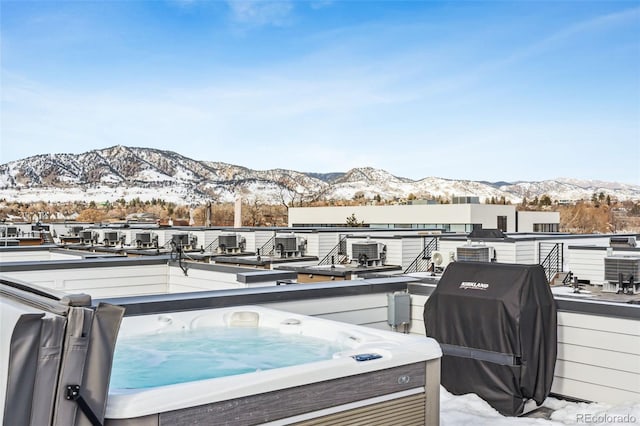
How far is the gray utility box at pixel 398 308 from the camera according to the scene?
5391 mm

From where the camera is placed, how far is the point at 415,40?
17.6m

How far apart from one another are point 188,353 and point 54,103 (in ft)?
101

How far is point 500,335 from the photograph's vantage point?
13.6 ft

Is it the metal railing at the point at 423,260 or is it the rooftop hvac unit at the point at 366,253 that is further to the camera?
the metal railing at the point at 423,260

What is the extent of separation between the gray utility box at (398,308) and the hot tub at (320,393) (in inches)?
57.9

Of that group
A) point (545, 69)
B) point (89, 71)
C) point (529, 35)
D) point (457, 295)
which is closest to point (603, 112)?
point (545, 69)

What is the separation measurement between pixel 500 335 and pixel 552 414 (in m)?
0.67

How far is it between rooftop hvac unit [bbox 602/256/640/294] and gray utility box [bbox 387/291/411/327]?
2800 millimetres

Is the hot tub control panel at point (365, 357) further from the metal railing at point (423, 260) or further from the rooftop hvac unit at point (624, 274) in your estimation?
the metal railing at point (423, 260)

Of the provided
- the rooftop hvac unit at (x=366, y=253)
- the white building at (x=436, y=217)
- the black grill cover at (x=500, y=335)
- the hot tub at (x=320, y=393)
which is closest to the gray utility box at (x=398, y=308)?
the black grill cover at (x=500, y=335)

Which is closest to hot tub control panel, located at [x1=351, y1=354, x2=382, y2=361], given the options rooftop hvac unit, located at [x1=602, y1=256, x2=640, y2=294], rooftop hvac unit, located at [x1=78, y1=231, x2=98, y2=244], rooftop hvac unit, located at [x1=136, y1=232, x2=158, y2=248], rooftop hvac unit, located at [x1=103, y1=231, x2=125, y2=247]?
rooftop hvac unit, located at [x1=602, y1=256, x2=640, y2=294]

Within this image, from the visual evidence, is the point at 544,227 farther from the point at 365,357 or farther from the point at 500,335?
the point at 365,357

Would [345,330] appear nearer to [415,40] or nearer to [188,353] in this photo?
[188,353]

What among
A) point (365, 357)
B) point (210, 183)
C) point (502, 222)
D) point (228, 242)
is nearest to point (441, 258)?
point (365, 357)
